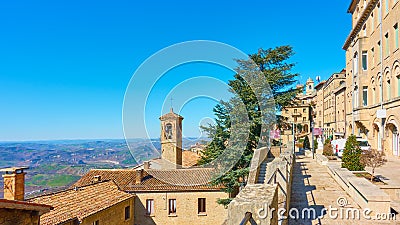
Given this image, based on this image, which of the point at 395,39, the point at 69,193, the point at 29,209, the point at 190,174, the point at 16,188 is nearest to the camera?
the point at 29,209

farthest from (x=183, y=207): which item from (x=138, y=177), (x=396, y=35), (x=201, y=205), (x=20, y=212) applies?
(x=396, y=35)

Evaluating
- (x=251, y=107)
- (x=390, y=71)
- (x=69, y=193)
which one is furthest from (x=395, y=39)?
(x=69, y=193)

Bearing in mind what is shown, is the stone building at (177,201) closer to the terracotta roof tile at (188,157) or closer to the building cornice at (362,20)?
the terracotta roof tile at (188,157)

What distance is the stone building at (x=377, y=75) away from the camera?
20219 millimetres

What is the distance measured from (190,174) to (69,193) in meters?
10.5

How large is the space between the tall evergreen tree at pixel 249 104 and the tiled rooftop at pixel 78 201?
6.42 meters

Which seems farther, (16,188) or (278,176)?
(16,188)

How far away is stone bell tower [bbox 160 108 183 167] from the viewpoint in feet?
110

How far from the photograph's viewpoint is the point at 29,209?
8516mm

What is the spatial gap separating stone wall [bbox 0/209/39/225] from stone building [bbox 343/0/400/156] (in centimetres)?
2053

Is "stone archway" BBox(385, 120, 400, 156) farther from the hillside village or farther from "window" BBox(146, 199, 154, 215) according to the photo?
"window" BBox(146, 199, 154, 215)

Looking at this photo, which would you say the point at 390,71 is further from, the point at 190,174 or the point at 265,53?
the point at 190,174

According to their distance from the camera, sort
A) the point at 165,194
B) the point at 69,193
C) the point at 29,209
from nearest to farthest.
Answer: the point at 29,209 < the point at 69,193 < the point at 165,194

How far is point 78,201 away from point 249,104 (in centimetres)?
1108
